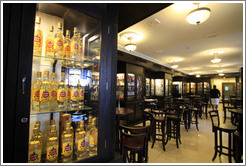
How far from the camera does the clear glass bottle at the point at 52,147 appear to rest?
100 centimetres

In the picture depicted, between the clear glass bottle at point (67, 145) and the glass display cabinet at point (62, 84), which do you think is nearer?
the glass display cabinet at point (62, 84)

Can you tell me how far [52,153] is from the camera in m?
1.01

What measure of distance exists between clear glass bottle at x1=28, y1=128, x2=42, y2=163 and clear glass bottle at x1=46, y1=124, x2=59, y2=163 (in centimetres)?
6

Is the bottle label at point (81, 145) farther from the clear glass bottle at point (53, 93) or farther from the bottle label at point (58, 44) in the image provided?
the bottle label at point (58, 44)

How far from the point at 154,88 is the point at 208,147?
205 inches

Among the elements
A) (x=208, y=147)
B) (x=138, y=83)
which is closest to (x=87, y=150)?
(x=208, y=147)

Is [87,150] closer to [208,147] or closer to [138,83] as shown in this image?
[208,147]

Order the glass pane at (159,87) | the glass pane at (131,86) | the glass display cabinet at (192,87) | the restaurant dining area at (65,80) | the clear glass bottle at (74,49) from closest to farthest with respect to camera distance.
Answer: the restaurant dining area at (65,80)
the clear glass bottle at (74,49)
the glass pane at (131,86)
the glass pane at (159,87)
the glass display cabinet at (192,87)

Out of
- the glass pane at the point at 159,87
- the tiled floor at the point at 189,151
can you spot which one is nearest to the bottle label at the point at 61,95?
the tiled floor at the point at 189,151

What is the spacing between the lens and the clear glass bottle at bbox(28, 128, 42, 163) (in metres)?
0.93

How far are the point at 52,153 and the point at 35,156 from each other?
12 centimetres

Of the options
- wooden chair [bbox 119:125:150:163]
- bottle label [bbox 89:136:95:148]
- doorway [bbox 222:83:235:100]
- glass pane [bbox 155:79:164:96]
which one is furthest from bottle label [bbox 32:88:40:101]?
doorway [bbox 222:83:235:100]

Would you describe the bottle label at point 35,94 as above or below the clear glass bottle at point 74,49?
below

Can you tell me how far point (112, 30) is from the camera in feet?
3.60
